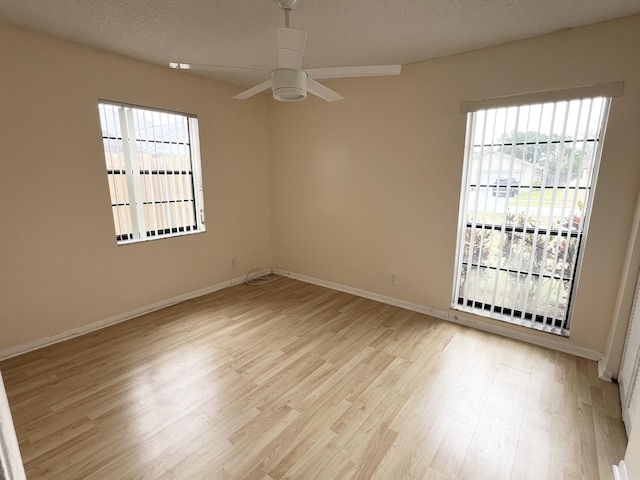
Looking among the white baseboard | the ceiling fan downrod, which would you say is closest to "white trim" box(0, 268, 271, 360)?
the white baseboard

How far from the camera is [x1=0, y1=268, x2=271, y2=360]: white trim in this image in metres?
2.68

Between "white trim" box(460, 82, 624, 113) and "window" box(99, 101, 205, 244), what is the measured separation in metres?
2.94

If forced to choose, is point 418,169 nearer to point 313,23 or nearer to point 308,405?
point 313,23

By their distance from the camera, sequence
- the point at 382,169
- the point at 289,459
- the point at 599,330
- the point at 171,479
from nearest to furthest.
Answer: the point at 171,479
the point at 289,459
the point at 599,330
the point at 382,169

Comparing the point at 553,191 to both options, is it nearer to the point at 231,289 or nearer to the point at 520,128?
the point at 520,128

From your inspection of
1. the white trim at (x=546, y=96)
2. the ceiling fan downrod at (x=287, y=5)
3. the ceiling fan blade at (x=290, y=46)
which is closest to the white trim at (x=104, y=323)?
the ceiling fan blade at (x=290, y=46)

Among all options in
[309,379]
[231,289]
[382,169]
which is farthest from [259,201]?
[309,379]

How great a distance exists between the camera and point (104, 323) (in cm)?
316

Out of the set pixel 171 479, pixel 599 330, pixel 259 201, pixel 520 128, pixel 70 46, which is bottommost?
pixel 171 479

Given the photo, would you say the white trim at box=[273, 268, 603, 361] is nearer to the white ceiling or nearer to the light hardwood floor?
the light hardwood floor

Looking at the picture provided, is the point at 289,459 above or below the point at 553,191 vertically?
below

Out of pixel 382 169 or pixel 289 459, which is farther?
pixel 382 169

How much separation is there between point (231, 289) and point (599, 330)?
12.5ft

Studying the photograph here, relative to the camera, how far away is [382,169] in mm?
3545
